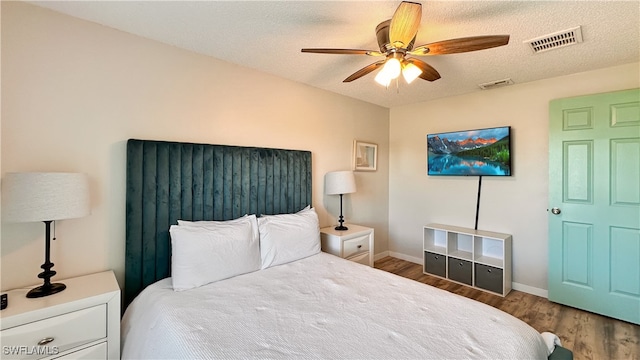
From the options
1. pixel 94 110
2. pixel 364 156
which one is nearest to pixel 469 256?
pixel 364 156

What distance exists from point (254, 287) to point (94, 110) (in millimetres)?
1635

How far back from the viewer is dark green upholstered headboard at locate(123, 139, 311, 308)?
1920 millimetres

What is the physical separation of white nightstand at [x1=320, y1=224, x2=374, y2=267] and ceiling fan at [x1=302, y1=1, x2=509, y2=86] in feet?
5.55

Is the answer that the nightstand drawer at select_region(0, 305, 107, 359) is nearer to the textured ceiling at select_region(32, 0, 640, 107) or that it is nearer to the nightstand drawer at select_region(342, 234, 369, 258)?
the textured ceiling at select_region(32, 0, 640, 107)

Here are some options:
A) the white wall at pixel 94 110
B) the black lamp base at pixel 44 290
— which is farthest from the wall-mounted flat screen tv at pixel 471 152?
the black lamp base at pixel 44 290

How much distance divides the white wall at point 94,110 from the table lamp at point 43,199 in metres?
0.26

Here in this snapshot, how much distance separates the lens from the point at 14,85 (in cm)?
159

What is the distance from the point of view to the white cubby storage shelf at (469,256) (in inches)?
119

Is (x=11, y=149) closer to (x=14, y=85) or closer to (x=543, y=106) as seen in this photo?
(x=14, y=85)

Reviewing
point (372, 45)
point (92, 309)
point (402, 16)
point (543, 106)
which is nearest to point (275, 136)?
point (372, 45)

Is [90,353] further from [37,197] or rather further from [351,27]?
[351,27]

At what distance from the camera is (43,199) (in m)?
1.41

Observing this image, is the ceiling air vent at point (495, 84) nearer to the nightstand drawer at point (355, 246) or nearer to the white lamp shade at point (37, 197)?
the nightstand drawer at point (355, 246)

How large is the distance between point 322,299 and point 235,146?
1.53 metres
